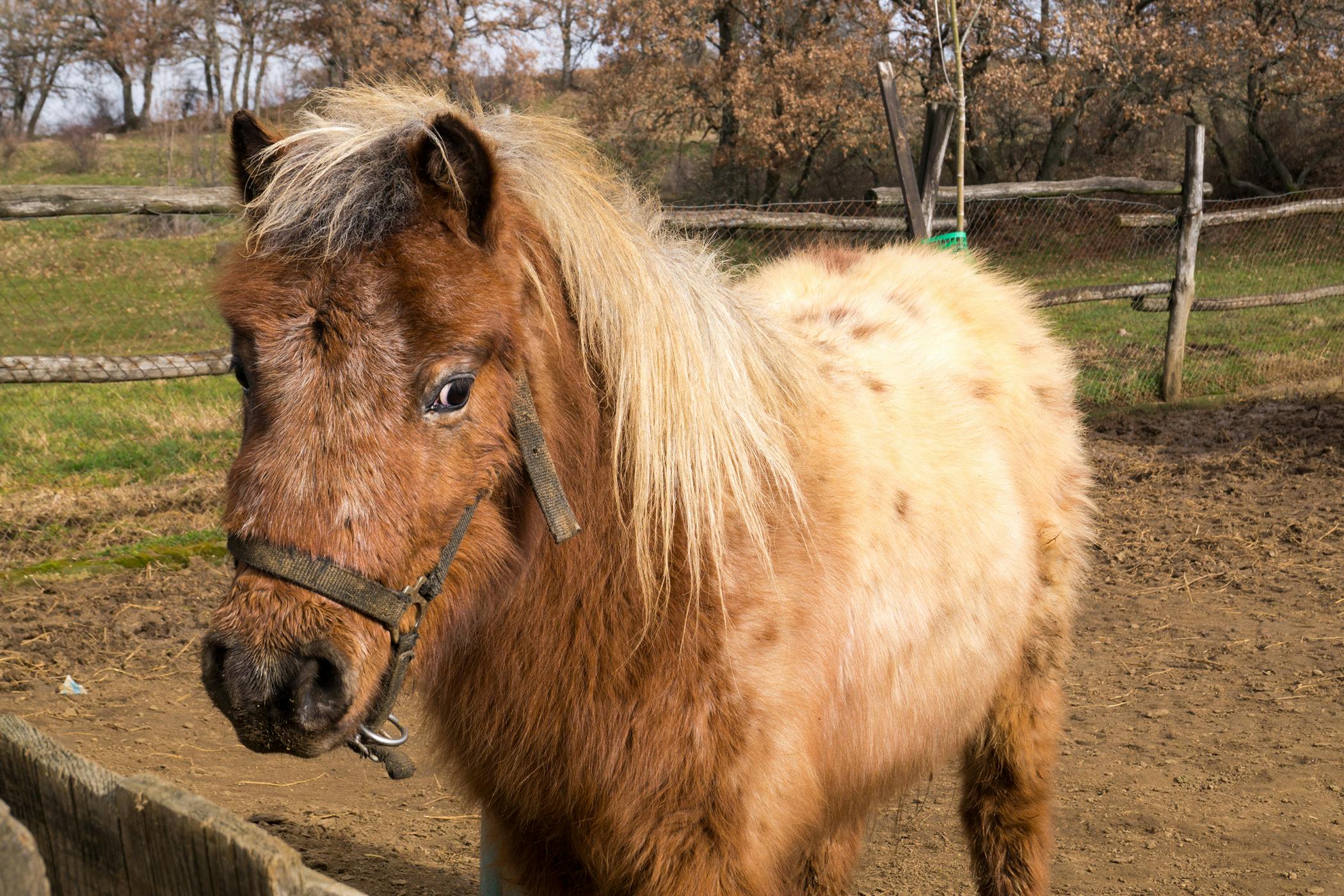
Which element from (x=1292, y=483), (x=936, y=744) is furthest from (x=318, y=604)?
(x=1292, y=483)

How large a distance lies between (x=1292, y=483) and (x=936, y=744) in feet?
17.7

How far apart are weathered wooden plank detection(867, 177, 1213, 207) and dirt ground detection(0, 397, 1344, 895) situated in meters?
2.98

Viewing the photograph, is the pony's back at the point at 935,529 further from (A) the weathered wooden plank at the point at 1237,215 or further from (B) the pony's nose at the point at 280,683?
(A) the weathered wooden plank at the point at 1237,215

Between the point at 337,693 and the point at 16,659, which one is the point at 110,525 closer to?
the point at 16,659

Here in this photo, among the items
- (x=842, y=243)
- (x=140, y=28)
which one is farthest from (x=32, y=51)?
(x=842, y=243)

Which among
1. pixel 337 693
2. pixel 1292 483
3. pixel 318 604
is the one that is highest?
pixel 318 604

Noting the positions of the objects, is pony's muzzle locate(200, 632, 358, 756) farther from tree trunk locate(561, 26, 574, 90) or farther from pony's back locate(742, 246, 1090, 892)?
tree trunk locate(561, 26, 574, 90)

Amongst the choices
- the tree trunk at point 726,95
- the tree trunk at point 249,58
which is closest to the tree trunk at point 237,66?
the tree trunk at point 249,58

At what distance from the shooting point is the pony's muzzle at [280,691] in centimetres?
145

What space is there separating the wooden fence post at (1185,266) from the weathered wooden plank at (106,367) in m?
7.64

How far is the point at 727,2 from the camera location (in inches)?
720

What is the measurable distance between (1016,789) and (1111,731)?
1427mm

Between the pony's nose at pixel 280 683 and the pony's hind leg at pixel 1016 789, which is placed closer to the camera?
the pony's nose at pixel 280 683

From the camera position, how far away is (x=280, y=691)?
1451mm
